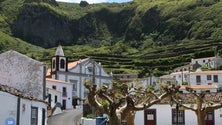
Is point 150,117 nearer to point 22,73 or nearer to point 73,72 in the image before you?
point 22,73

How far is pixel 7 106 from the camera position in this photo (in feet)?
81.8

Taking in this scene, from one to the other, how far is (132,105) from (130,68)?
409ft

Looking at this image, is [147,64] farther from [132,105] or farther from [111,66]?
[132,105]

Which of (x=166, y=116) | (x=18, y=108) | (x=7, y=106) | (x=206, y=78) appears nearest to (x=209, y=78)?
(x=206, y=78)

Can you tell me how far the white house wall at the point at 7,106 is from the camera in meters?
24.5

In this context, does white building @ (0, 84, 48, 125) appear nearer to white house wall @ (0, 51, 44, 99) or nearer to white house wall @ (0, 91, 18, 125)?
white house wall @ (0, 91, 18, 125)

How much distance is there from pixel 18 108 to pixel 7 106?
4.11 ft

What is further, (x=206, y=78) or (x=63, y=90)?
(x=206, y=78)

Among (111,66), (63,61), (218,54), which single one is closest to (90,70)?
(63,61)

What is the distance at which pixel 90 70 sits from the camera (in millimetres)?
98625

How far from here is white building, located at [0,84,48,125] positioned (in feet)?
80.6

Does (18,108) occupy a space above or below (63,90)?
below

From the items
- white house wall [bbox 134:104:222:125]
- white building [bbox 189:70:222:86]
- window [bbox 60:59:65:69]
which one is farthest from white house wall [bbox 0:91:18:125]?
white building [bbox 189:70:222:86]

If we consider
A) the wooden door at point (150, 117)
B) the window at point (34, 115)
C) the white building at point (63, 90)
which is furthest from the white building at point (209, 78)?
the window at point (34, 115)
